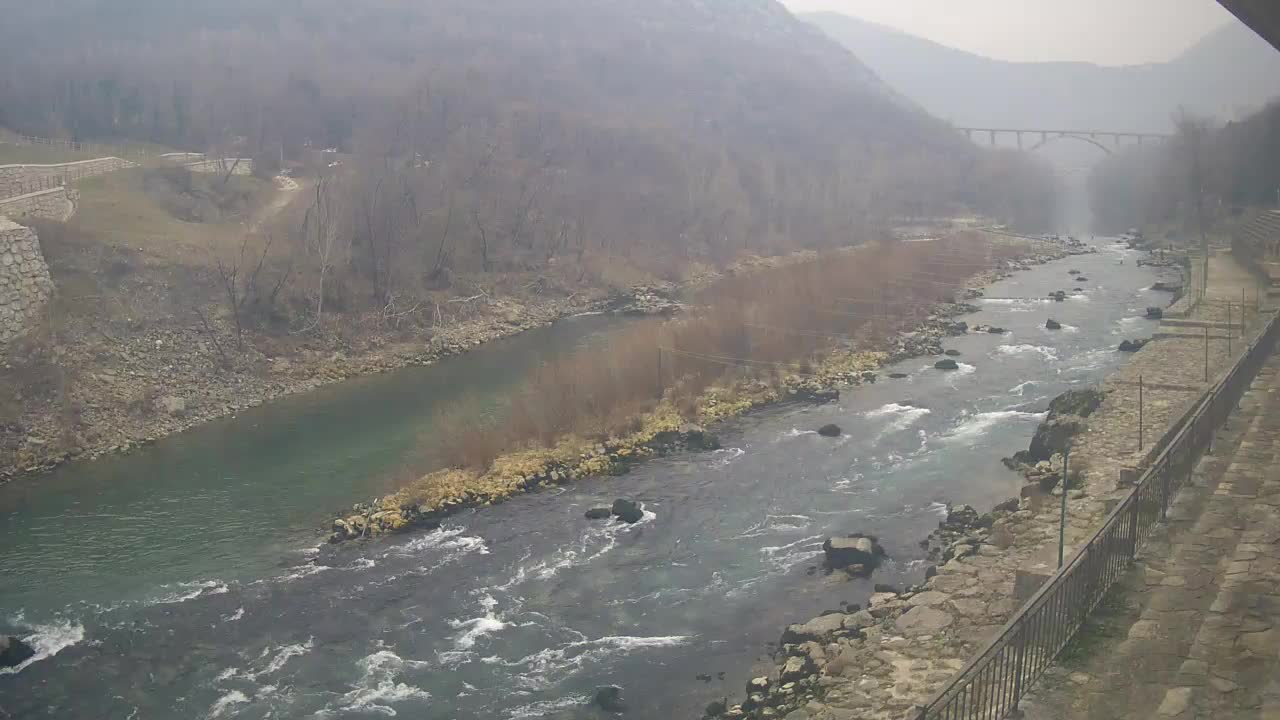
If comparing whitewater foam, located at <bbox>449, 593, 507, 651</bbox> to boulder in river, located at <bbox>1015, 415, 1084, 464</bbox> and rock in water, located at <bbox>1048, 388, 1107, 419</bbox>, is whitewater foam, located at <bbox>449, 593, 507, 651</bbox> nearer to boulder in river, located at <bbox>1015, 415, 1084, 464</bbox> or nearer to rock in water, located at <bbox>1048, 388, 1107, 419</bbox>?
boulder in river, located at <bbox>1015, 415, 1084, 464</bbox>

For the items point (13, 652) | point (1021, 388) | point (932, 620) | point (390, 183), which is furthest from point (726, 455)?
point (390, 183)

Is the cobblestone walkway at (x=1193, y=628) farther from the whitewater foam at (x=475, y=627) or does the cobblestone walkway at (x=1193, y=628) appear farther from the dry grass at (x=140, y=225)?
the dry grass at (x=140, y=225)

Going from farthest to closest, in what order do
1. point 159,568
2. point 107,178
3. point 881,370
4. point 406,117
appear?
point 406,117 → point 107,178 → point 881,370 → point 159,568

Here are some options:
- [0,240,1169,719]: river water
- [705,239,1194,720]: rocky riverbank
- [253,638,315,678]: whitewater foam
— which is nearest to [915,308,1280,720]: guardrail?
[705,239,1194,720]: rocky riverbank

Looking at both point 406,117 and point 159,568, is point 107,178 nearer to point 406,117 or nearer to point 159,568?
point 406,117

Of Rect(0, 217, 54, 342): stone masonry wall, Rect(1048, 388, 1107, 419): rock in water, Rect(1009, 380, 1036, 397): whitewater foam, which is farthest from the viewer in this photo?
Rect(0, 217, 54, 342): stone masonry wall

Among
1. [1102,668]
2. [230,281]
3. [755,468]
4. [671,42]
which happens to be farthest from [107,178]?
[671,42]

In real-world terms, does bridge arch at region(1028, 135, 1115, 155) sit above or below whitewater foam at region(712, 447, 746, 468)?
above

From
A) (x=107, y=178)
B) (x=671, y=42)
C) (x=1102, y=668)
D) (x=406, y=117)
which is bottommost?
(x=1102, y=668)
